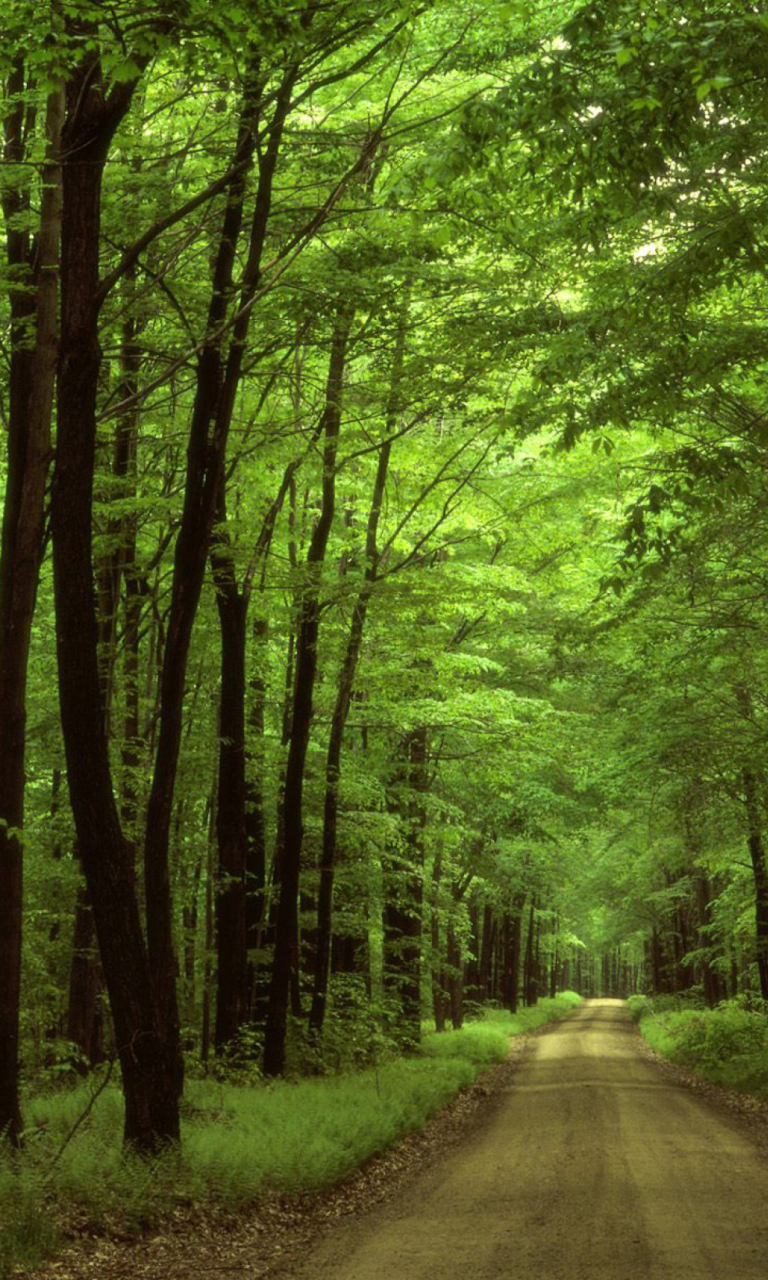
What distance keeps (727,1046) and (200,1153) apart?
1596cm

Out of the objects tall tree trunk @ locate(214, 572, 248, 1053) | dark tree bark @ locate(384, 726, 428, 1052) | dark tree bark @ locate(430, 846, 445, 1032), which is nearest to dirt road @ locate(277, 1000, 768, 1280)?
tall tree trunk @ locate(214, 572, 248, 1053)

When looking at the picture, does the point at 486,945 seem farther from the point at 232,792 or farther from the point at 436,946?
the point at 232,792

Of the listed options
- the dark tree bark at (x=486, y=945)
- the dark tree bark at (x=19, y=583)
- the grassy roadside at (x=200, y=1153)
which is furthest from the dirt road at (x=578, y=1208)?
the dark tree bark at (x=486, y=945)

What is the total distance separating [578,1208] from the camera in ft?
30.2

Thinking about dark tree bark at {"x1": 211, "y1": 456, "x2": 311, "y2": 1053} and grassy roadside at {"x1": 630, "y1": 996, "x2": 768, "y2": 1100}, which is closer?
dark tree bark at {"x1": 211, "y1": 456, "x2": 311, "y2": 1053}

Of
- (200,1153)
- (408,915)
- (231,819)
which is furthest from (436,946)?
(200,1153)

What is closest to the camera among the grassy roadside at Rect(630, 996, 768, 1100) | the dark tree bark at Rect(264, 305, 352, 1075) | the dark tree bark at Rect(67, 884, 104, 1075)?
the dark tree bark at Rect(264, 305, 352, 1075)

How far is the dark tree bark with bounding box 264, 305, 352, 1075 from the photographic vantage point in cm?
1453

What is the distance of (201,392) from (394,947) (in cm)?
1368

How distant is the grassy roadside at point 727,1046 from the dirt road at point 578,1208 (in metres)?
2.97

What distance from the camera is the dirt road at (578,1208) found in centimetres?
738

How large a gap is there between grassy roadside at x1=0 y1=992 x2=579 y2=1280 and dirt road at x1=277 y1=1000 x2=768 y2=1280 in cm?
83

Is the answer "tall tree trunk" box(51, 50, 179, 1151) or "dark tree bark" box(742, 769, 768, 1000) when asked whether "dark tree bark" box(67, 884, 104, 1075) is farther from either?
"dark tree bark" box(742, 769, 768, 1000)

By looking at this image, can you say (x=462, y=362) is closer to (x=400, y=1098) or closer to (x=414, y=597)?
(x=414, y=597)
